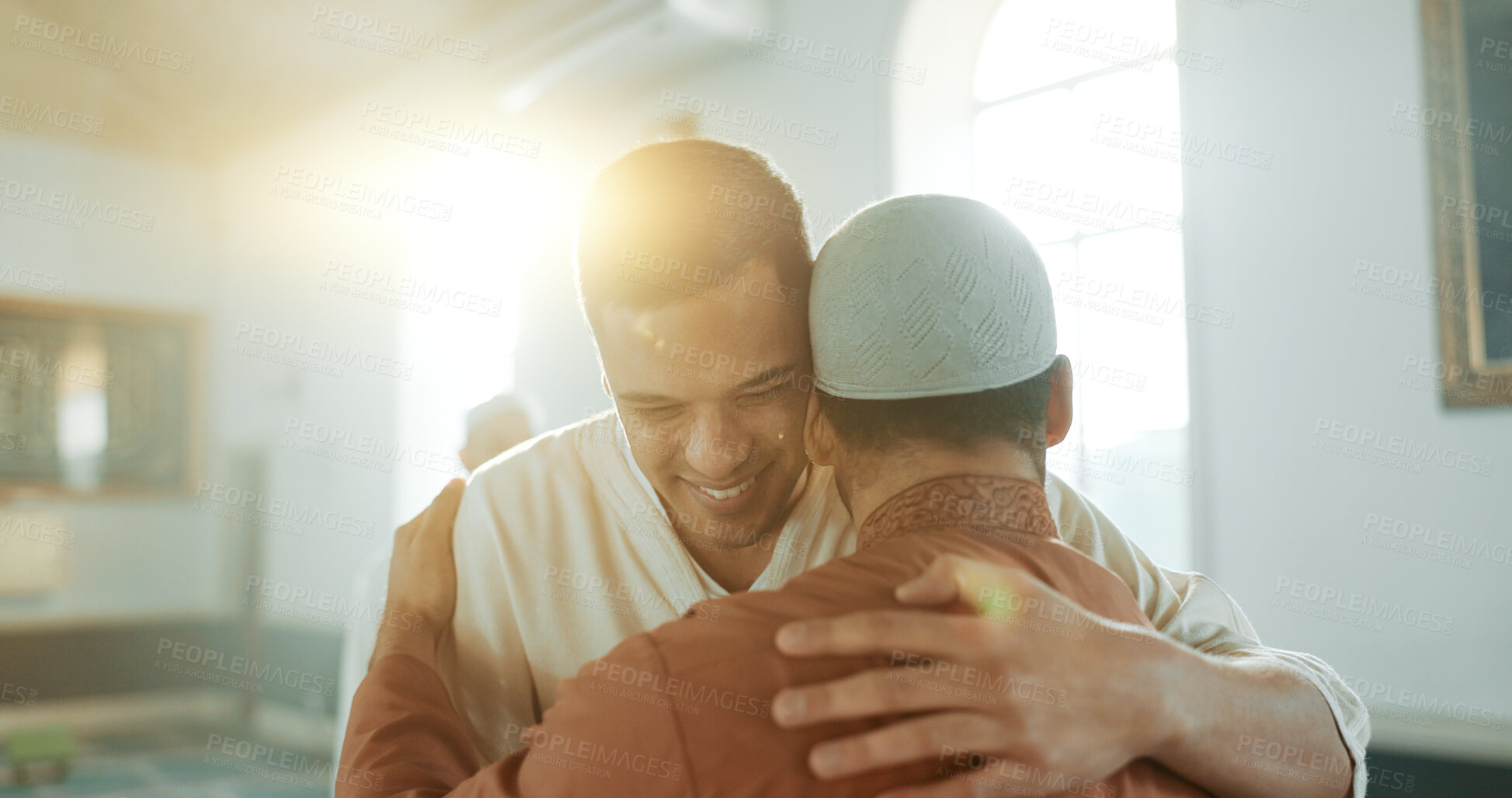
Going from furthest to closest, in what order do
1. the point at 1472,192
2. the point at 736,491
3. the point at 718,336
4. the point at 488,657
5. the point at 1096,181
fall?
the point at 1096,181 < the point at 1472,192 < the point at 488,657 < the point at 736,491 < the point at 718,336

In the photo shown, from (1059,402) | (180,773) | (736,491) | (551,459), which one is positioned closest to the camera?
(1059,402)

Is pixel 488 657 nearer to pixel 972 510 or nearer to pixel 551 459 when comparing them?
pixel 551 459

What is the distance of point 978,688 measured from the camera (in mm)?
893

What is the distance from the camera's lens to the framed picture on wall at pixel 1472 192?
112 inches

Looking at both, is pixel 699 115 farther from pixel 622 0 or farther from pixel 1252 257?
pixel 1252 257

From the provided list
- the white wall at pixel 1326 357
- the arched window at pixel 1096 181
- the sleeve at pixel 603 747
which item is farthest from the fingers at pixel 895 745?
the arched window at pixel 1096 181

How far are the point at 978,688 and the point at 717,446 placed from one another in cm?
60

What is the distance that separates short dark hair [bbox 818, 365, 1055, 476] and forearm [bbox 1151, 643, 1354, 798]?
0.88 feet

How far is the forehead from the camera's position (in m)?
1.37

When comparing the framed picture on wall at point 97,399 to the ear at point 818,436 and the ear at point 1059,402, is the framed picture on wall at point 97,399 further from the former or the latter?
the ear at point 1059,402

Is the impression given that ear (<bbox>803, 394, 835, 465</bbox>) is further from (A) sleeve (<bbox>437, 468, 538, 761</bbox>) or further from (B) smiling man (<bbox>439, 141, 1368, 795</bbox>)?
(A) sleeve (<bbox>437, 468, 538, 761</bbox>)

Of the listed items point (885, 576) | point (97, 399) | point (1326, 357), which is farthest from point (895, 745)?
point (97, 399)

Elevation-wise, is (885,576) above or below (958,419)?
below

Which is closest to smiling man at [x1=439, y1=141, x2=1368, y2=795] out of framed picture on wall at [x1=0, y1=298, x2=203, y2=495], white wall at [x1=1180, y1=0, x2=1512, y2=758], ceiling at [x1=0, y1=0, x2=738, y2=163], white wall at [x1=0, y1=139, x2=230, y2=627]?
white wall at [x1=1180, y1=0, x2=1512, y2=758]
